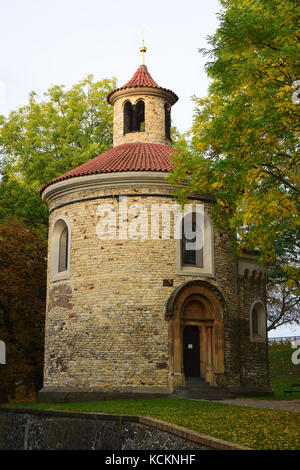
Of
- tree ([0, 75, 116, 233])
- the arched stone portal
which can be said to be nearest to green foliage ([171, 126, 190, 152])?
tree ([0, 75, 116, 233])

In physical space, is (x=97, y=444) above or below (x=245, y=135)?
below

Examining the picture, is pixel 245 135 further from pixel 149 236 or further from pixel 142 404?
pixel 142 404

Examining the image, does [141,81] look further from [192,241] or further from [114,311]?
[114,311]

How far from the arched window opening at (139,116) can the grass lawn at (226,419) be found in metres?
12.2

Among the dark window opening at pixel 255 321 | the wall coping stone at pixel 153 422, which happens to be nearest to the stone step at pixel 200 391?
the wall coping stone at pixel 153 422

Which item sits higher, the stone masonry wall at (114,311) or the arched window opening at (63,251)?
the arched window opening at (63,251)

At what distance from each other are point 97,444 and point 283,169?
8.91m

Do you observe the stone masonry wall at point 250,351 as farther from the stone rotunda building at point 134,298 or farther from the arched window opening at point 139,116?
the arched window opening at point 139,116

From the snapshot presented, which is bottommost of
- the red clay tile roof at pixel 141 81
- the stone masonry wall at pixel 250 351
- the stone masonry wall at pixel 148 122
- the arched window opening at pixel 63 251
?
the stone masonry wall at pixel 250 351

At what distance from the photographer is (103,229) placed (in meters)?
19.7

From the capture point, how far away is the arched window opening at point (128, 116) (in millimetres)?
24297

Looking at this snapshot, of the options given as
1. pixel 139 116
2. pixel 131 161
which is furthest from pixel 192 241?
pixel 139 116

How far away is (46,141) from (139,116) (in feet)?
25.9
